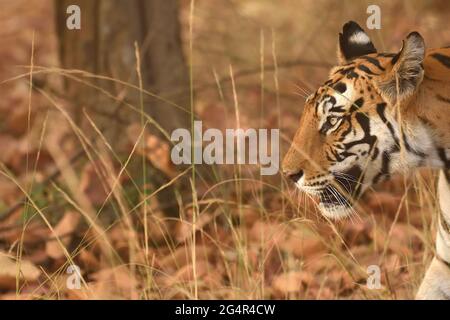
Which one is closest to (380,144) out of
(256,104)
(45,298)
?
(45,298)

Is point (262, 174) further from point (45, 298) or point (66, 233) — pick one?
point (45, 298)

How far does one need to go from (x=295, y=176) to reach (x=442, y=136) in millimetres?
666

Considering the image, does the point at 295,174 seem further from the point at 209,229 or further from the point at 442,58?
the point at 209,229

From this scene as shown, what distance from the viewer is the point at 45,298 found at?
459 cm

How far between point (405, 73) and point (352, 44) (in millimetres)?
477

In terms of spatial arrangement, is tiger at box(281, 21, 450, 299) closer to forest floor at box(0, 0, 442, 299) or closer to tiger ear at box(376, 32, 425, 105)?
tiger ear at box(376, 32, 425, 105)

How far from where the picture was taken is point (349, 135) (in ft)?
13.2

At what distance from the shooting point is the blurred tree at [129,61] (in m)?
5.82
